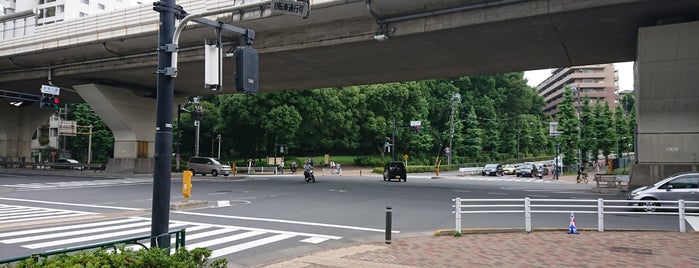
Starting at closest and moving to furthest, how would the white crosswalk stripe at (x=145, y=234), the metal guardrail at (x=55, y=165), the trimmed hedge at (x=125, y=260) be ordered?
the trimmed hedge at (x=125, y=260) < the white crosswalk stripe at (x=145, y=234) < the metal guardrail at (x=55, y=165)

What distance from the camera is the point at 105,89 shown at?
39.0 meters

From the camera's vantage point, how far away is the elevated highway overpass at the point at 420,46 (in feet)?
66.9

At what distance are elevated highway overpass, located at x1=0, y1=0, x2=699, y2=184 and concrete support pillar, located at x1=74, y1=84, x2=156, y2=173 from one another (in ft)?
2.01

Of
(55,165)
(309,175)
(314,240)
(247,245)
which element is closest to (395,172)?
(309,175)

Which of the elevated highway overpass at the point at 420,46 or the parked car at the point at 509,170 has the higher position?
the elevated highway overpass at the point at 420,46

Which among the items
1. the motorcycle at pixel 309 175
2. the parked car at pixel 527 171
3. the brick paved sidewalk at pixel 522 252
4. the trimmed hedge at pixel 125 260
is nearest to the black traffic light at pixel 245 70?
the trimmed hedge at pixel 125 260

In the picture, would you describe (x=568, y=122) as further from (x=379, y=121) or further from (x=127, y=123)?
(x=127, y=123)

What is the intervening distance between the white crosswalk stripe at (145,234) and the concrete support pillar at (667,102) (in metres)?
17.2

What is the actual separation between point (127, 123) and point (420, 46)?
91.4 ft

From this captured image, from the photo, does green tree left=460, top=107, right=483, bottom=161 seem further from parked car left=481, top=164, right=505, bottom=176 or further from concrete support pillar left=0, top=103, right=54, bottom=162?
concrete support pillar left=0, top=103, right=54, bottom=162

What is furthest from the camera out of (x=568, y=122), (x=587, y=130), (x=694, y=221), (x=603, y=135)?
(x=603, y=135)

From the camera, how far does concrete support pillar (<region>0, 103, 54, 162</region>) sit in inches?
2133

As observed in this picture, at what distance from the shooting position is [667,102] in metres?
21.3

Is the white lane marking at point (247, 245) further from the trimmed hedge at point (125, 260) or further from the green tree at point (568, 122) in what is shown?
the green tree at point (568, 122)
